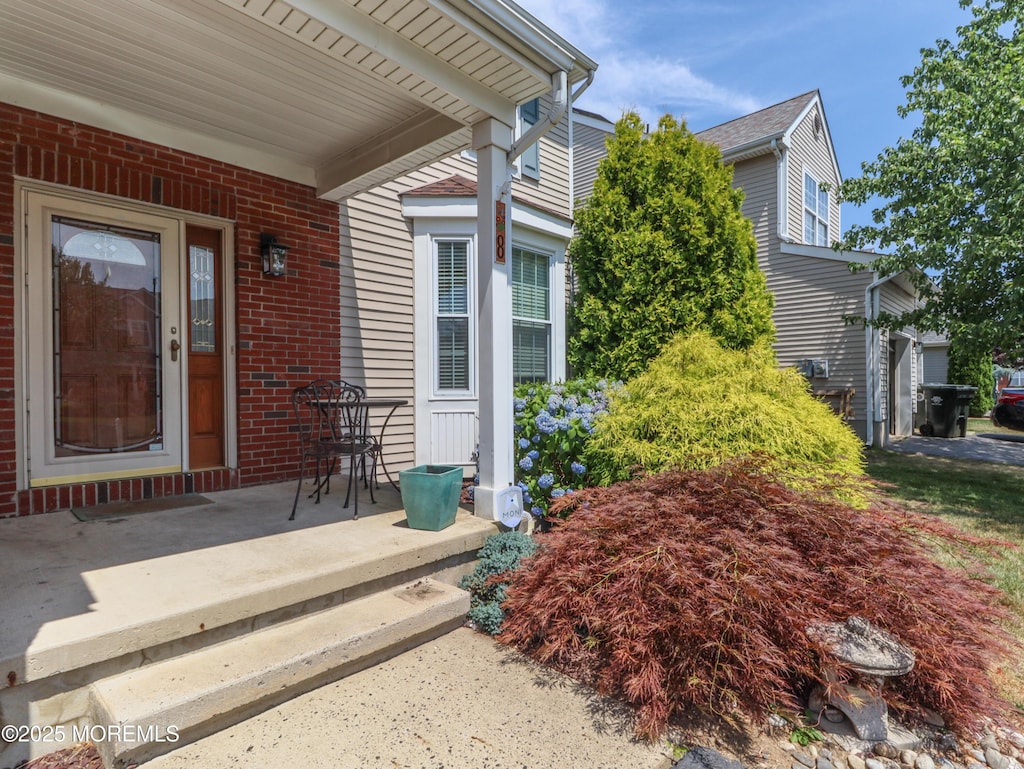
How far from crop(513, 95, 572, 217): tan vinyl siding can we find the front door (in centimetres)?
386

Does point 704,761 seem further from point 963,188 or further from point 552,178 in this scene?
point 963,188

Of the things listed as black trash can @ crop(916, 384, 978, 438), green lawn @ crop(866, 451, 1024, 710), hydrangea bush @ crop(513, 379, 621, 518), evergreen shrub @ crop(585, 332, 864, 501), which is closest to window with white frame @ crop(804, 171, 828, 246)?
black trash can @ crop(916, 384, 978, 438)

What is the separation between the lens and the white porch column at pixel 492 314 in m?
3.32

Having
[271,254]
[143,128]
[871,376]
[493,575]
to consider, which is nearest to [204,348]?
[271,254]

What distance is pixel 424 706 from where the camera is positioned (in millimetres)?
1981

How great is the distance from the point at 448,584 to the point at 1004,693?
245 cm

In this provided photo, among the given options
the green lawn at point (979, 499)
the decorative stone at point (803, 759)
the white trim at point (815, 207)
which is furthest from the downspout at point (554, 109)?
the white trim at point (815, 207)

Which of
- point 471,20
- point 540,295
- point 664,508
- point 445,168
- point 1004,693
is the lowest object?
point 1004,693

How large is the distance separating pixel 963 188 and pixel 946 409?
22.5ft

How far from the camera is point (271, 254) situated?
4113mm

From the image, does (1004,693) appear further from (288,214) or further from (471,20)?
(288,214)

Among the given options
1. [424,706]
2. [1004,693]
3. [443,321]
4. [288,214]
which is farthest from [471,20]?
[1004,693]

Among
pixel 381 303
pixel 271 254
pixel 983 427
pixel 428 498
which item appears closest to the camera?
pixel 428 498

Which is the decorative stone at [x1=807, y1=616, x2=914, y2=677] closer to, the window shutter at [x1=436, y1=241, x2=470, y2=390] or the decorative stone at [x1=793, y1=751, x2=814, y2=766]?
the decorative stone at [x1=793, y1=751, x2=814, y2=766]
